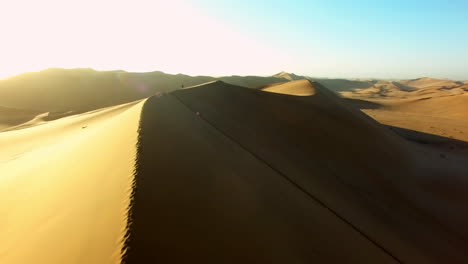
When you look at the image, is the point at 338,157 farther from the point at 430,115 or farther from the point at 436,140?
the point at 430,115

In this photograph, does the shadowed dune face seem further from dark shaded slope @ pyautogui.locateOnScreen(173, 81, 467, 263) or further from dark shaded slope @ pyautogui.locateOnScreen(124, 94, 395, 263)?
dark shaded slope @ pyautogui.locateOnScreen(124, 94, 395, 263)

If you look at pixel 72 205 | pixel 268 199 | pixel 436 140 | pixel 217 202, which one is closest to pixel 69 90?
pixel 436 140

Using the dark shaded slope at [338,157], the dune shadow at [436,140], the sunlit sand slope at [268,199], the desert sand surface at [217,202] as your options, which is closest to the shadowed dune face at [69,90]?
the dark shaded slope at [338,157]

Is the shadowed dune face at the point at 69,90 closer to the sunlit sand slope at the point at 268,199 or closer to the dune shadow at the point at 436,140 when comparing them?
the sunlit sand slope at the point at 268,199

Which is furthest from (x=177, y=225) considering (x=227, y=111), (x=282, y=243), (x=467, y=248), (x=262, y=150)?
(x=227, y=111)

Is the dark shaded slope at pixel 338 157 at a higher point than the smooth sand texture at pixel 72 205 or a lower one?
lower

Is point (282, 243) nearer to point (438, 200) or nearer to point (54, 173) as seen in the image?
point (54, 173)
